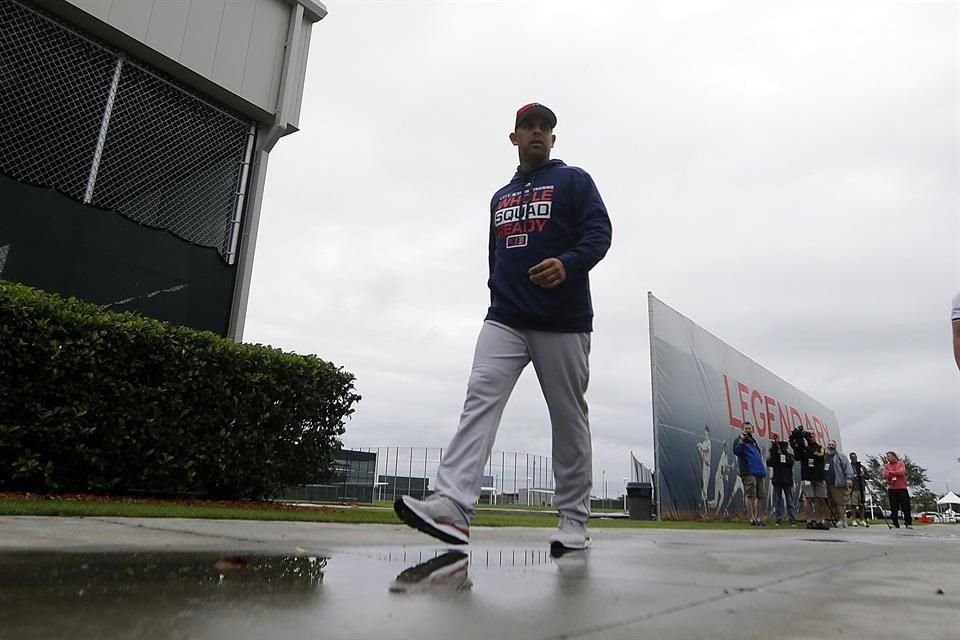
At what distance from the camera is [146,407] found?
548 centimetres

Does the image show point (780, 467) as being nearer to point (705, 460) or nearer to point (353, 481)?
point (705, 460)

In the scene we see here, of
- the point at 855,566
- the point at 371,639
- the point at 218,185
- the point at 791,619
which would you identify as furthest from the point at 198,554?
the point at 218,185

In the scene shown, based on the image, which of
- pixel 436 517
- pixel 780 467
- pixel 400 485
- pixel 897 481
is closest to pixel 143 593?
pixel 436 517

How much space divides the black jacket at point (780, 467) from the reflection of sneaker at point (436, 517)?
11.6 meters

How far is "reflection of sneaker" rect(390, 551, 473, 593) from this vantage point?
5.10 ft

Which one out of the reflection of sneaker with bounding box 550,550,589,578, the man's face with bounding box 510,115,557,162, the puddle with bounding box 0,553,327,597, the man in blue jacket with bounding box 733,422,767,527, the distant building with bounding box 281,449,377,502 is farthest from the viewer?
the distant building with bounding box 281,449,377,502

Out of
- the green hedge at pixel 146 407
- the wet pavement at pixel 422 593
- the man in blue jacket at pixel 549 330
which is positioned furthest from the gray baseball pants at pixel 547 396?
the green hedge at pixel 146 407

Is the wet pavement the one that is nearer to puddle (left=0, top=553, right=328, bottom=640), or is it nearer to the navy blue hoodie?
puddle (left=0, top=553, right=328, bottom=640)

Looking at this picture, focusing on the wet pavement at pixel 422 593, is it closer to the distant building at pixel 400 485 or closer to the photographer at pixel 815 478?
the photographer at pixel 815 478

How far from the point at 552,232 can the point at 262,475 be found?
4516 mm

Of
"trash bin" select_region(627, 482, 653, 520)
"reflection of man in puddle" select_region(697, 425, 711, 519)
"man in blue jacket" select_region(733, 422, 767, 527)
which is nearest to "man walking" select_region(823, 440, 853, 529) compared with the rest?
"man in blue jacket" select_region(733, 422, 767, 527)

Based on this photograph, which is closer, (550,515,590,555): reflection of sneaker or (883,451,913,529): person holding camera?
(550,515,590,555): reflection of sneaker

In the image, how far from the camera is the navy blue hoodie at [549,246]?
2.78 m

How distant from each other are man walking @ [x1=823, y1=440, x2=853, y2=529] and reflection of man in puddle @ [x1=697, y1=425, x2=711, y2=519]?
7.16ft
